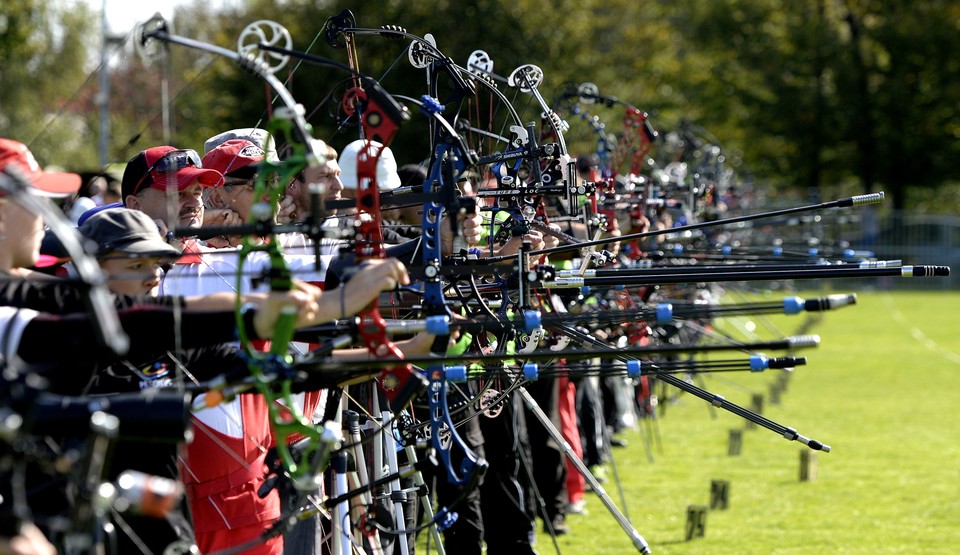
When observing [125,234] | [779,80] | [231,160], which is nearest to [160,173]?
[231,160]

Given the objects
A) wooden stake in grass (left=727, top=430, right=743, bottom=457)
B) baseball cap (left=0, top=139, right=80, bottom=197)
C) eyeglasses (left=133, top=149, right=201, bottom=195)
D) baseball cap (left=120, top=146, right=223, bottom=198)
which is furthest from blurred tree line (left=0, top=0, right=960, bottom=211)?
baseball cap (left=0, top=139, right=80, bottom=197)

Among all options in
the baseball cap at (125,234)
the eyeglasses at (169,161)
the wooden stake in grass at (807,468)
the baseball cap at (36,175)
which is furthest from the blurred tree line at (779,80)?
the baseball cap at (36,175)

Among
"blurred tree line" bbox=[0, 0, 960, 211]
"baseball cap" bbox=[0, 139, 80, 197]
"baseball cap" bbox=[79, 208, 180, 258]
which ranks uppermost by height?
"blurred tree line" bbox=[0, 0, 960, 211]

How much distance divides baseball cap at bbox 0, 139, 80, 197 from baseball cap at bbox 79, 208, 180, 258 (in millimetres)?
302

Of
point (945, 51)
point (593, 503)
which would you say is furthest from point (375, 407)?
point (945, 51)

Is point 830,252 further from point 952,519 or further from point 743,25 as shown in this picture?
point 743,25

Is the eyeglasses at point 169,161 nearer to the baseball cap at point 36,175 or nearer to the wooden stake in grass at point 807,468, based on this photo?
the baseball cap at point 36,175

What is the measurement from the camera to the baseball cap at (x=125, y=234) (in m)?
3.55

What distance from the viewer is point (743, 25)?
124ft

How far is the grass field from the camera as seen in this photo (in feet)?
25.9

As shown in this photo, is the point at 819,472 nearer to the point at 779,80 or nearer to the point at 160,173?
the point at 160,173

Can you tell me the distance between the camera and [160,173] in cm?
490

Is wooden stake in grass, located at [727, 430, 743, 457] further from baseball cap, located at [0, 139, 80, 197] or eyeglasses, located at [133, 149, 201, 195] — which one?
baseball cap, located at [0, 139, 80, 197]

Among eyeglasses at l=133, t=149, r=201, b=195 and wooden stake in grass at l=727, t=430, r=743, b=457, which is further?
wooden stake in grass at l=727, t=430, r=743, b=457
